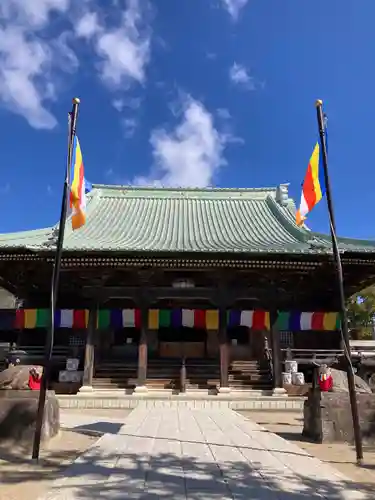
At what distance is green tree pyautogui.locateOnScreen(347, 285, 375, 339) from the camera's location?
30.5m

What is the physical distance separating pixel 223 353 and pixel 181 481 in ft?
34.6

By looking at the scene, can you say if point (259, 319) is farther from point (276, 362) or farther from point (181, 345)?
point (181, 345)

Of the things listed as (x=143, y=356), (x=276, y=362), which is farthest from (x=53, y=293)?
(x=276, y=362)

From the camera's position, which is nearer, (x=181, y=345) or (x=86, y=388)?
(x=86, y=388)

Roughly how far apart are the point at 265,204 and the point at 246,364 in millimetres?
9236

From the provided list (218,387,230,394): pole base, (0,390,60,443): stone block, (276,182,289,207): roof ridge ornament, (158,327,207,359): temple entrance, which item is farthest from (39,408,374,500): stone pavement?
(276,182,289,207): roof ridge ornament

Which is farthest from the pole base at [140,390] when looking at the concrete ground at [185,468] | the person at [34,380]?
the person at [34,380]

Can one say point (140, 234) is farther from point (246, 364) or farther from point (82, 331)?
point (246, 364)

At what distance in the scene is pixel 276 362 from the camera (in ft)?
48.9

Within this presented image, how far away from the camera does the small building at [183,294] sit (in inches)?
581

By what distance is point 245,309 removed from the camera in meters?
16.6

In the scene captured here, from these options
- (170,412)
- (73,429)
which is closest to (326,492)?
(73,429)

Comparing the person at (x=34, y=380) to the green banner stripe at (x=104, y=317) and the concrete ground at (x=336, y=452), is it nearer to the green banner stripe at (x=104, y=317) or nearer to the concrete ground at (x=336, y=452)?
the concrete ground at (x=336, y=452)

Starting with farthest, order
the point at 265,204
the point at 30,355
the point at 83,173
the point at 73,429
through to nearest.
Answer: the point at 265,204, the point at 30,355, the point at 73,429, the point at 83,173
